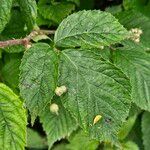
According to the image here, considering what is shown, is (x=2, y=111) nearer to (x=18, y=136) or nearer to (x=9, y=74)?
(x=18, y=136)

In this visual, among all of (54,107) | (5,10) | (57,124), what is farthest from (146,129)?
(5,10)

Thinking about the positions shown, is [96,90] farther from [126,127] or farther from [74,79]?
[126,127]

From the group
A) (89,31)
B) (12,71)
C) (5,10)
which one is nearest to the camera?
(89,31)

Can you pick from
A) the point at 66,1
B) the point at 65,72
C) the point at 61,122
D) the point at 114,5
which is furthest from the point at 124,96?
the point at 114,5

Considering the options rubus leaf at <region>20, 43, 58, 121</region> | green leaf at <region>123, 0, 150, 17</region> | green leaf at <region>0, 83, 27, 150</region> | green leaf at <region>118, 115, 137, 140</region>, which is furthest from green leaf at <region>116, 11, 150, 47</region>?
green leaf at <region>0, 83, 27, 150</region>

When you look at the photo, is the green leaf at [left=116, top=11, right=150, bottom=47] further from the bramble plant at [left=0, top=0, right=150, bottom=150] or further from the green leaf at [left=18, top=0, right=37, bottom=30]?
the green leaf at [left=18, top=0, right=37, bottom=30]

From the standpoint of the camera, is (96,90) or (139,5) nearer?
(96,90)
